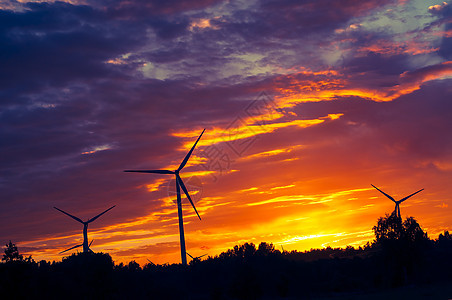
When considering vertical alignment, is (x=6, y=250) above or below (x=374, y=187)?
below

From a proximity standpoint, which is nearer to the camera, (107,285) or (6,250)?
(6,250)

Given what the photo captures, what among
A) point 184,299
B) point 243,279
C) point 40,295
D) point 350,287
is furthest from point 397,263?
point 40,295

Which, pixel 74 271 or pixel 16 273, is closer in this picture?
pixel 16 273

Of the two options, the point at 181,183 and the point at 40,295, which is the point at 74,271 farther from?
the point at 181,183

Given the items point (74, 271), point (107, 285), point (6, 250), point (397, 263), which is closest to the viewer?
point (6, 250)

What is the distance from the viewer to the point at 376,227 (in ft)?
597

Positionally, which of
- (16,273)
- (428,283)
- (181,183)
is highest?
(181,183)

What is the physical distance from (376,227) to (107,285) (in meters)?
92.8

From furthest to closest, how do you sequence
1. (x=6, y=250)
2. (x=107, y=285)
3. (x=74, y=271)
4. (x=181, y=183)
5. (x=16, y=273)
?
(x=74, y=271) < (x=107, y=285) < (x=181, y=183) < (x=6, y=250) < (x=16, y=273)

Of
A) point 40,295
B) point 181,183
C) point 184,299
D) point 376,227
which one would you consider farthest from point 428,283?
point 40,295

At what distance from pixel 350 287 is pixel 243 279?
67341 millimetres

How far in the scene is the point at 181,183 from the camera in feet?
430

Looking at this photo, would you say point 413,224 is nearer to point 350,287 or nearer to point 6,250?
point 350,287

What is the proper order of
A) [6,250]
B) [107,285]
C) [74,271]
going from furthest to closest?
[74,271] < [107,285] < [6,250]
